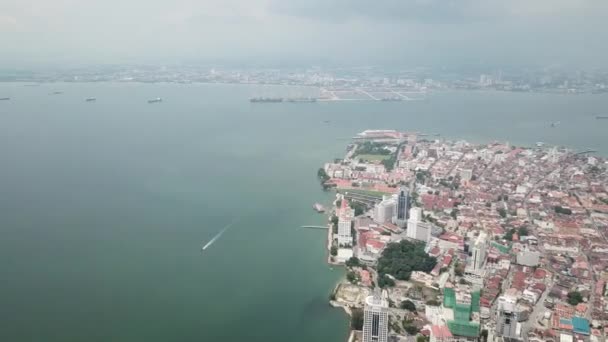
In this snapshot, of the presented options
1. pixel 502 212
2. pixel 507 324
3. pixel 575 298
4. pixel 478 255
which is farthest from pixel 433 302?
pixel 502 212

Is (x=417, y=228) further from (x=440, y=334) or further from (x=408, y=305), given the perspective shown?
(x=440, y=334)

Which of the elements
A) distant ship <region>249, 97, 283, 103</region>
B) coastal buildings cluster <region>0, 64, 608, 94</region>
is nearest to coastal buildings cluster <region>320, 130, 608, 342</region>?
distant ship <region>249, 97, 283, 103</region>

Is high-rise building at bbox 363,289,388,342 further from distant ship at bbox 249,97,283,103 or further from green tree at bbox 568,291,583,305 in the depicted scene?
distant ship at bbox 249,97,283,103

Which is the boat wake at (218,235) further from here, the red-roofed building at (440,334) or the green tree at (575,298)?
the green tree at (575,298)

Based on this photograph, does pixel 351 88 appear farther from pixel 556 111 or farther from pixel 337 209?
pixel 337 209

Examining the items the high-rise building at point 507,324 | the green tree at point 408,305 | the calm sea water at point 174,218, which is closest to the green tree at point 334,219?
the calm sea water at point 174,218
